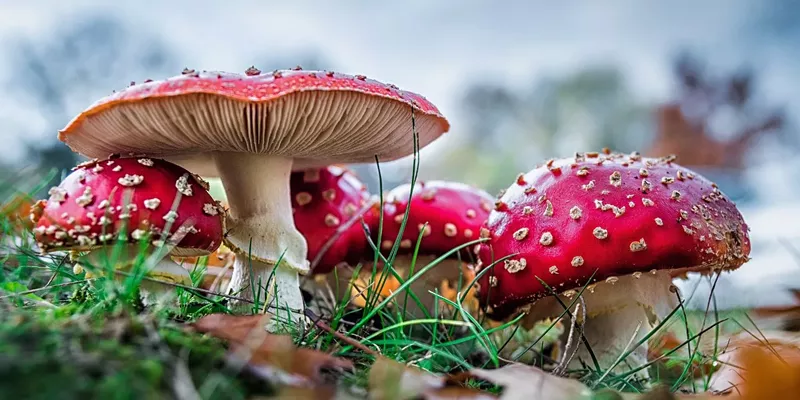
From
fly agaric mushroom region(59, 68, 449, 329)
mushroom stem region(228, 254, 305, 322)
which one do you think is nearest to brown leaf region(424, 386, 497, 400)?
fly agaric mushroom region(59, 68, 449, 329)

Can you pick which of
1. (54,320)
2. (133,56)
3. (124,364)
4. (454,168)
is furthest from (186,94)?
(454,168)

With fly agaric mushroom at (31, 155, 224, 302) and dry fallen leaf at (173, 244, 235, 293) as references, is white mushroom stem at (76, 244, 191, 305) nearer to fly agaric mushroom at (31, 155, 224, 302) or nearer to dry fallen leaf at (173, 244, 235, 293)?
fly agaric mushroom at (31, 155, 224, 302)

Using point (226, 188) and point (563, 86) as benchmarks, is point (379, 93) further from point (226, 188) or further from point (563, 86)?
point (563, 86)

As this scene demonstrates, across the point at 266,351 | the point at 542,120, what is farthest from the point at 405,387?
the point at 542,120

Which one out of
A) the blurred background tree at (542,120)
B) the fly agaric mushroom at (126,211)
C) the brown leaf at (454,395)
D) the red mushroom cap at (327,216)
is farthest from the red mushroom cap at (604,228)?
the blurred background tree at (542,120)

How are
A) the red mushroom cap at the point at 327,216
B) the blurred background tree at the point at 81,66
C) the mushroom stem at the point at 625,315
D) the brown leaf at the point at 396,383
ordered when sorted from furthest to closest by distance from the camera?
the blurred background tree at the point at 81,66, the red mushroom cap at the point at 327,216, the mushroom stem at the point at 625,315, the brown leaf at the point at 396,383

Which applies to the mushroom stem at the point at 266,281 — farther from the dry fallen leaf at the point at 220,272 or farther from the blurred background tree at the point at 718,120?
the blurred background tree at the point at 718,120
